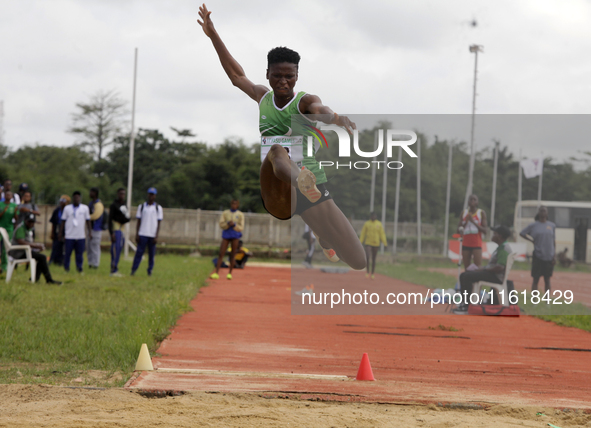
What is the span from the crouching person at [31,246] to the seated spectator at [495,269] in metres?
7.60

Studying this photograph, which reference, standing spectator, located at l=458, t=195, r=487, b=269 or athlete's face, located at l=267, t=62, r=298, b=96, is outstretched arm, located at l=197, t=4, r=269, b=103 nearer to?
athlete's face, located at l=267, t=62, r=298, b=96

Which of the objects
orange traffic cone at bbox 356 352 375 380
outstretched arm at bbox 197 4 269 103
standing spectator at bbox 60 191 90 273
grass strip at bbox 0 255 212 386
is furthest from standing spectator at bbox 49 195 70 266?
orange traffic cone at bbox 356 352 375 380

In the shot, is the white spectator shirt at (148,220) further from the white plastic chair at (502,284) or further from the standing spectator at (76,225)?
the white plastic chair at (502,284)

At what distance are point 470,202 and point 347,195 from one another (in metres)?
2.07

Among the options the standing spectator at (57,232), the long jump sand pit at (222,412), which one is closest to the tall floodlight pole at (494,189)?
the long jump sand pit at (222,412)

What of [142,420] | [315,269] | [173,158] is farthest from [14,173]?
[142,420]

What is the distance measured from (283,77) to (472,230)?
20.9 feet

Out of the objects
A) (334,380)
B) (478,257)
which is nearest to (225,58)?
(334,380)

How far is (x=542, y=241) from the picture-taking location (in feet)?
37.1

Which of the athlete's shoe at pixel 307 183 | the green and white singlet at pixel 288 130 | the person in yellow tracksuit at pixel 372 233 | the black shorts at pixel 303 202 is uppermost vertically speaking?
the green and white singlet at pixel 288 130

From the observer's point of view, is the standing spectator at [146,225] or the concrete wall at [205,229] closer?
the standing spectator at [146,225]

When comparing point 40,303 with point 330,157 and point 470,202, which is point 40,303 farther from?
point 470,202

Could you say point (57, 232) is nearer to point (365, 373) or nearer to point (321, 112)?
point (365, 373)

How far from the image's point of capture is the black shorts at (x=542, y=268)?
36.4 feet
